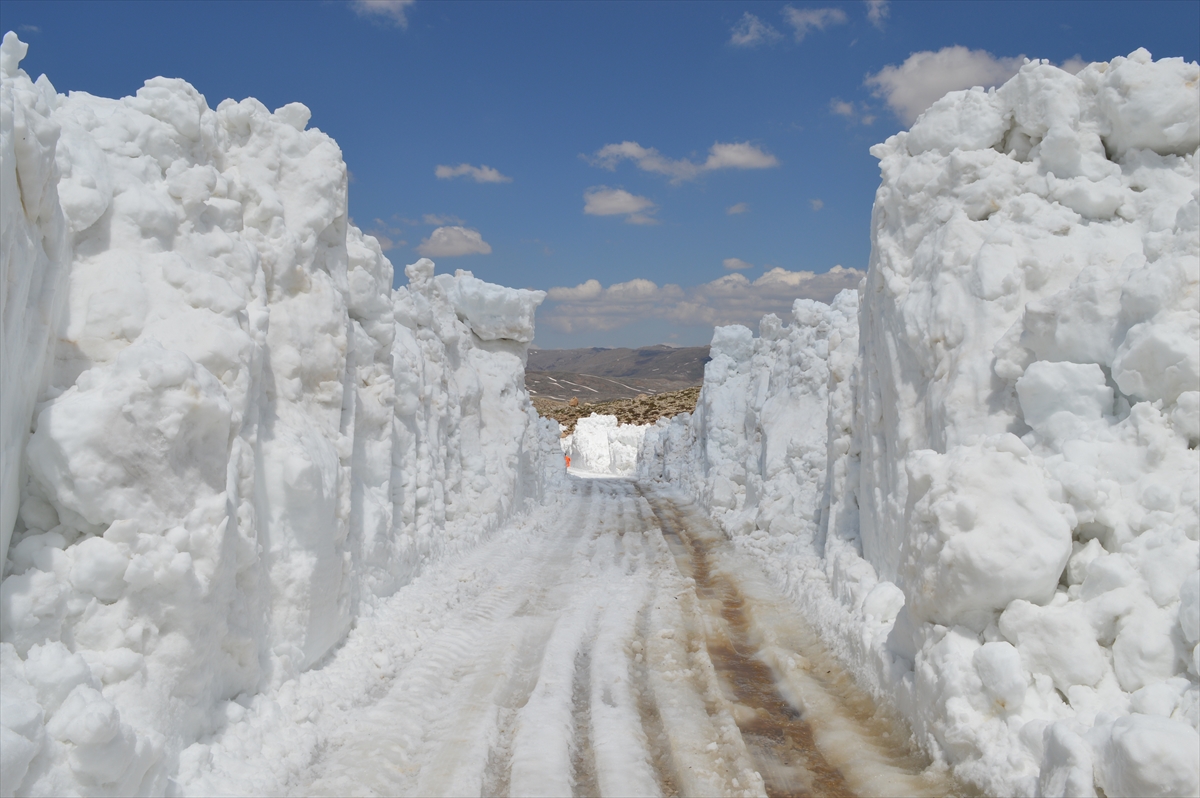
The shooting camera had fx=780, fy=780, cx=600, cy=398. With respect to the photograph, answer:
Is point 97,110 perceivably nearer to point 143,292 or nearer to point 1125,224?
point 143,292

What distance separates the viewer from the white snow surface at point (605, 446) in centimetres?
4056

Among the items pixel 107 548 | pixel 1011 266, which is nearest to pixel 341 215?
pixel 107 548

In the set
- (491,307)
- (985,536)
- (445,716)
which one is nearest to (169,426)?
(445,716)

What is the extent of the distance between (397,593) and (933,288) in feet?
22.2

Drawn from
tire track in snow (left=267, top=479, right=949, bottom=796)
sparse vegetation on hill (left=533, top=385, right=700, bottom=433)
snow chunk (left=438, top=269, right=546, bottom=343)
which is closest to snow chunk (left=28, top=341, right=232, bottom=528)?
tire track in snow (left=267, top=479, right=949, bottom=796)

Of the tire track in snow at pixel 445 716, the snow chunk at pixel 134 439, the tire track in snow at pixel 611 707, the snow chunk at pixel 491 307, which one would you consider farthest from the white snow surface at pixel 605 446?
the snow chunk at pixel 134 439

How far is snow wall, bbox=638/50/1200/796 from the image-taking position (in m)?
4.59

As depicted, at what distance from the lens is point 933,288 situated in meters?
7.95

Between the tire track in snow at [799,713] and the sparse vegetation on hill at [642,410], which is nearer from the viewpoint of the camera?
the tire track in snow at [799,713]

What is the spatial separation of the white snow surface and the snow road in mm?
30017

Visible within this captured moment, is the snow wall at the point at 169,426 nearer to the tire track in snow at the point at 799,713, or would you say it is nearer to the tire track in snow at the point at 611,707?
the tire track in snow at the point at 611,707

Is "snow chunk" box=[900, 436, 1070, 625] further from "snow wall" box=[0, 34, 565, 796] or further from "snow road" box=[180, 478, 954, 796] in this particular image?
"snow wall" box=[0, 34, 565, 796]

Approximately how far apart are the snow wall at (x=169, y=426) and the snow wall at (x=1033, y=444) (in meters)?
4.88

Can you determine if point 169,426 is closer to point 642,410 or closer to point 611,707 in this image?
point 611,707
